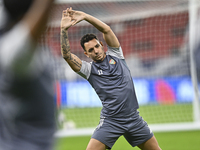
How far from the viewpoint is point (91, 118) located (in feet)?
35.9

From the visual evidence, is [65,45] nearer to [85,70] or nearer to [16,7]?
[85,70]

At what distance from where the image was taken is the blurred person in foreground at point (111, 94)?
3.77 m

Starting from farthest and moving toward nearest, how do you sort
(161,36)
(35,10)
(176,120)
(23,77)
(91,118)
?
(161,36) → (91,118) → (176,120) → (23,77) → (35,10)

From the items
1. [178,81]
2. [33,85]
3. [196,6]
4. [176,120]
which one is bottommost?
[176,120]

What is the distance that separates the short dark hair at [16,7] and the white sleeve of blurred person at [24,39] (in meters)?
0.03

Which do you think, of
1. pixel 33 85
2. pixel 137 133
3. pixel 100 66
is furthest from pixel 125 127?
pixel 33 85

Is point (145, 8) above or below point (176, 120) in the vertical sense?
above

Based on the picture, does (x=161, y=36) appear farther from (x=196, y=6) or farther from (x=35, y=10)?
(x=35, y=10)

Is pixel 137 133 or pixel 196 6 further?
pixel 196 6

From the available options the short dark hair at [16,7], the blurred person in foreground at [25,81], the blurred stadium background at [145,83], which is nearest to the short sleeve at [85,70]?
the blurred person in foreground at [25,81]

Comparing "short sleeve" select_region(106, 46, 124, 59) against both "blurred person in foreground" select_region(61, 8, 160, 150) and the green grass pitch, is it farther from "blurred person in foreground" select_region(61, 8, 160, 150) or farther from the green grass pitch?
the green grass pitch

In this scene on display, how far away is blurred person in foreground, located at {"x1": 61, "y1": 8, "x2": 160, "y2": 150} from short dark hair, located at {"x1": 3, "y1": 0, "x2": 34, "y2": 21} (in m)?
2.27

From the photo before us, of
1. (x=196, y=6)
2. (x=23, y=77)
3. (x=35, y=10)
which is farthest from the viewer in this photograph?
(x=196, y=6)

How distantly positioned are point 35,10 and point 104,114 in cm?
279
